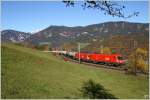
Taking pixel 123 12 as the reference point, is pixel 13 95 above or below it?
below

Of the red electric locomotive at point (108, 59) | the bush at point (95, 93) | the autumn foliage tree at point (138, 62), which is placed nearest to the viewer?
the bush at point (95, 93)

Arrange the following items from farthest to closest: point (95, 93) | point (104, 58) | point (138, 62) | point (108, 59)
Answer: point (104, 58), point (108, 59), point (138, 62), point (95, 93)

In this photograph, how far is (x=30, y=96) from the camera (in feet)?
44.2

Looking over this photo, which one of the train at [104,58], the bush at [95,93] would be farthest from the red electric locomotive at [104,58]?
the bush at [95,93]

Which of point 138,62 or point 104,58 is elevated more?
point 104,58

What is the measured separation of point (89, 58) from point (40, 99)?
172ft

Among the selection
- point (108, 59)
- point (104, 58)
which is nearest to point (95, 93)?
point (108, 59)

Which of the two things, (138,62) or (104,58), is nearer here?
(138,62)

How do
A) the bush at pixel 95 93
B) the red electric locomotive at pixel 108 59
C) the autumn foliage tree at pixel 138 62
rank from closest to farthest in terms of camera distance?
the bush at pixel 95 93 < the autumn foliage tree at pixel 138 62 < the red electric locomotive at pixel 108 59

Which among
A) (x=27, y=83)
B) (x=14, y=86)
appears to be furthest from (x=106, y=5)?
(x=27, y=83)

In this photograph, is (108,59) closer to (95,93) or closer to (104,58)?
(104,58)

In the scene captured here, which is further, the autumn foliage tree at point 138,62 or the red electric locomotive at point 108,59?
the red electric locomotive at point 108,59

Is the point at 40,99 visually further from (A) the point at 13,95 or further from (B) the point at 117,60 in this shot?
(B) the point at 117,60

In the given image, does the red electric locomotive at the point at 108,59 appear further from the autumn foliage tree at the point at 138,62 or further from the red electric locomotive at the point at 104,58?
the autumn foliage tree at the point at 138,62
